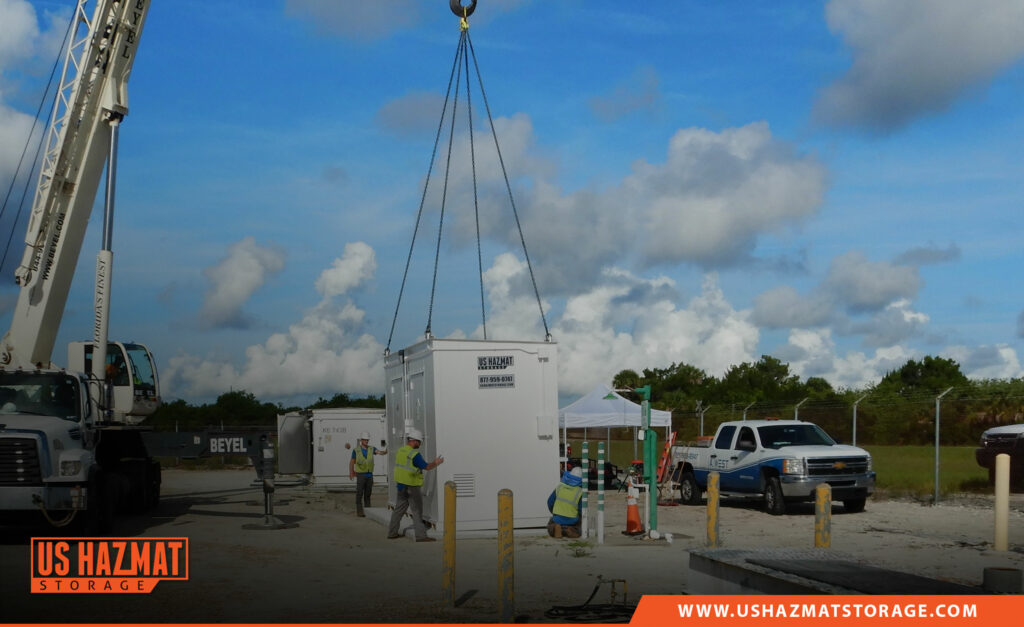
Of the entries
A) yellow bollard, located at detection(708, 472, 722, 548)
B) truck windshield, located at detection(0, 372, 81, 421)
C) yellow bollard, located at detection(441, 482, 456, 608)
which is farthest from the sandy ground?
truck windshield, located at detection(0, 372, 81, 421)

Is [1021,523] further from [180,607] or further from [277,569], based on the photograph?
[180,607]

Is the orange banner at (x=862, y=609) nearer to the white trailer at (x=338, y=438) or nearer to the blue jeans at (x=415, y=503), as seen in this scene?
the blue jeans at (x=415, y=503)

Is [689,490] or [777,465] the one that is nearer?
[777,465]

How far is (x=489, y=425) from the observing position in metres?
17.1

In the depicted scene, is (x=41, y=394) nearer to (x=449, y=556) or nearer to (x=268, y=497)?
(x=268, y=497)

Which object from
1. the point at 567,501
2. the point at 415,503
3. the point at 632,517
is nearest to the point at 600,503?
the point at 567,501

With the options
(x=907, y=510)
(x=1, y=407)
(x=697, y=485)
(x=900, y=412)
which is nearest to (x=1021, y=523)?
(x=907, y=510)

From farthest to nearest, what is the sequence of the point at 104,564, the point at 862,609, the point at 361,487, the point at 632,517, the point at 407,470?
the point at 361,487 → the point at 632,517 → the point at 407,470 → the point at 104,564 → the point at 862,609

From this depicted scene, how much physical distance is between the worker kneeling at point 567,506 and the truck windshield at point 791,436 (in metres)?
7.20

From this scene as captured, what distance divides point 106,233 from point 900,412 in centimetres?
2169

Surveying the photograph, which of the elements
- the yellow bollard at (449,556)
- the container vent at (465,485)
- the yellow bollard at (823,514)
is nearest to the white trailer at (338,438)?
the container vent at (465,485)

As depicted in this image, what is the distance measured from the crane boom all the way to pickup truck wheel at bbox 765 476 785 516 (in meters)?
14.7

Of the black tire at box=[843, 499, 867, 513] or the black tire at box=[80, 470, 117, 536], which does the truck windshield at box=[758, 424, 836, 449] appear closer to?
the black tire at box=[843, 499, 867, 513]

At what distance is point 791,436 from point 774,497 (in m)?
1.93
